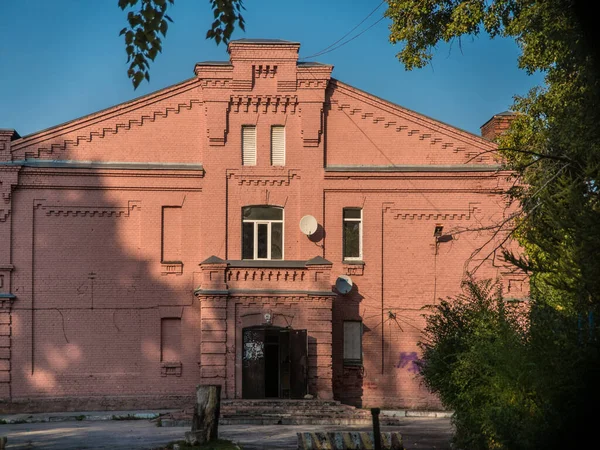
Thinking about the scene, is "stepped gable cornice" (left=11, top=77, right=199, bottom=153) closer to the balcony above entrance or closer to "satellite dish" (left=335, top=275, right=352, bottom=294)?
the balcony above entrance

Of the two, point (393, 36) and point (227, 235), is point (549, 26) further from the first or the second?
point (227, 235)

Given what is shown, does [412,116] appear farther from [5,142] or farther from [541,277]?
[541,277]

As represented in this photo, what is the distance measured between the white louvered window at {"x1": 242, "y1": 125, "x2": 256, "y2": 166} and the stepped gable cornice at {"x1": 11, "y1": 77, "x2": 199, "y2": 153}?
84.8 inches

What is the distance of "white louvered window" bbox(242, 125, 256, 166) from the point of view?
3269cm

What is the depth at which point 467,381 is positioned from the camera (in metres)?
19.9

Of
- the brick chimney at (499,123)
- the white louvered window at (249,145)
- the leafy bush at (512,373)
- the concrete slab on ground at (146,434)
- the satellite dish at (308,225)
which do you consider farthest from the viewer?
the brick chimney at (499,123)

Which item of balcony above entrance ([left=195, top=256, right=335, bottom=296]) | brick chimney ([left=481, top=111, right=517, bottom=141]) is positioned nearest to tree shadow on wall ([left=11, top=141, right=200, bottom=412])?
balcony above entrance ([left=195, top=256, right=335, bottom=296])

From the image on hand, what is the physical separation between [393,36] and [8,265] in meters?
15.0

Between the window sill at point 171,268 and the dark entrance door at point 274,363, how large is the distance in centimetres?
282

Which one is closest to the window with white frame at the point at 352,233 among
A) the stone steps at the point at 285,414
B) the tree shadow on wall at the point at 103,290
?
the tree shadow on wall at the point at 103,290

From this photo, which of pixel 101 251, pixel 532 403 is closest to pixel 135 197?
pixel 101 251

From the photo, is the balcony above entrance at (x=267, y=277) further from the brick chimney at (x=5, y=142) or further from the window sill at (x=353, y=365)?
the brick chimney at (x=5, y=142)

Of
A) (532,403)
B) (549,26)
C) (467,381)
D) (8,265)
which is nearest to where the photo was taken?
(532,403)

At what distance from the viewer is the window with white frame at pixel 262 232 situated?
32375mm
